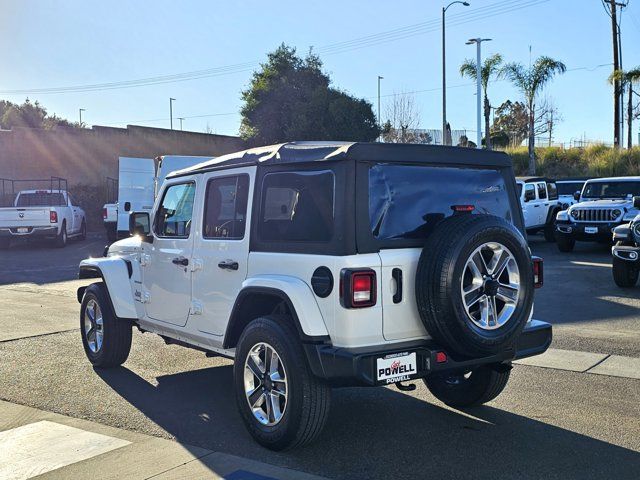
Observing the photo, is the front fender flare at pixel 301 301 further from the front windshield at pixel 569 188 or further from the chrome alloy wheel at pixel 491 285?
the front windshield at pixel 569 188

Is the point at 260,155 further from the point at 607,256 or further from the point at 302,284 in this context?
the point at 607,256

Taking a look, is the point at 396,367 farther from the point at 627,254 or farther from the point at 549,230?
the point at 549,230

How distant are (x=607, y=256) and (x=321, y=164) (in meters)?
14.0

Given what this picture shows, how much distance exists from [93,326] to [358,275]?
158 inches

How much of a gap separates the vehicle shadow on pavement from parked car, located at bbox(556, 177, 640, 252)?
12377 millimetres

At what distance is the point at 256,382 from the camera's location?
189 inches

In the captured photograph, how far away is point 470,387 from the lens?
5.52 m

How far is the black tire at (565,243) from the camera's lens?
17.5 meters

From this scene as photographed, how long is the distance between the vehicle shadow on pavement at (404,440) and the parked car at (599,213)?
487 inches

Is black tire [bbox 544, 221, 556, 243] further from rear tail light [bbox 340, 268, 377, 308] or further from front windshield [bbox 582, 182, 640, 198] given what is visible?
rear tail light [bbox 340, 268, 377, 308]

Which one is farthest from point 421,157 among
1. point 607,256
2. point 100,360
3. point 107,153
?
point 107,153

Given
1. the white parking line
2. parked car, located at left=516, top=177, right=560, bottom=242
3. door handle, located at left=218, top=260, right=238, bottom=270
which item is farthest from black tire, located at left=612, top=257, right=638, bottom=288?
the white parking line

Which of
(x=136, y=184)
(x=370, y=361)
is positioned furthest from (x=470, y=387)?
(x=136, y=184)

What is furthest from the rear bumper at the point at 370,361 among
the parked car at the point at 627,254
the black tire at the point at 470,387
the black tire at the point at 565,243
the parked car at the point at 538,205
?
the parked car at the point at 538,205
